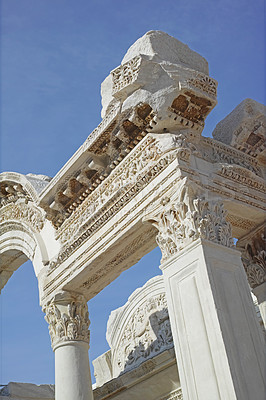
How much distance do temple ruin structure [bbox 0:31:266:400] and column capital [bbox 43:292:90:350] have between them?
0.01 metres

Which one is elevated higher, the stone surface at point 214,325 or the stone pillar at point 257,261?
the stone pillar at point 257,261

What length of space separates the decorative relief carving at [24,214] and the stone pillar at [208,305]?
267cm

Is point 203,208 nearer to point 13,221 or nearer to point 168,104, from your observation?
point 168,104

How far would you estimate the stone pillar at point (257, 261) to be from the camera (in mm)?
5359

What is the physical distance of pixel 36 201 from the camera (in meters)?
6.23

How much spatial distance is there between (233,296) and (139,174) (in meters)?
1.64

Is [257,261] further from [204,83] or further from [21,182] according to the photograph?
[21,182]

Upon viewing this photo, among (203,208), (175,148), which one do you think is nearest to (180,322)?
(203,208)

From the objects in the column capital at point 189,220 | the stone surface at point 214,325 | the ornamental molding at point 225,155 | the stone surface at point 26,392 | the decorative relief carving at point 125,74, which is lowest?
the stone surface at point 214,325

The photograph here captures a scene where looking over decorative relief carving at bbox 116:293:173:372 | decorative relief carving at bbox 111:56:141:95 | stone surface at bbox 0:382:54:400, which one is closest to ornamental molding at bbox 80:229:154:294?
decorative relief carving at bbox 111:56:141:95

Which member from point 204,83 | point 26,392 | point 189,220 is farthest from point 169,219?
point 26,392

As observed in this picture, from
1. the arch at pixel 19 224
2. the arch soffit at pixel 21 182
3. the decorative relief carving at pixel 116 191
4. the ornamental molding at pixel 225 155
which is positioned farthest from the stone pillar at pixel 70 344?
the ornamental molding at pixel 225 155

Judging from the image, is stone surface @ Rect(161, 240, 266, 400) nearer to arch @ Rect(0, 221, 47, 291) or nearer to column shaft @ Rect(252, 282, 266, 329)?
column shaft @ Rect(252, 282, 266, 329)

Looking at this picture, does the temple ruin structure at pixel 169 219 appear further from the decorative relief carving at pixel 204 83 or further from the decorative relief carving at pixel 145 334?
the decorative relief carving at pixel 145 334
